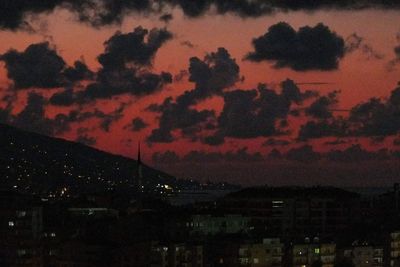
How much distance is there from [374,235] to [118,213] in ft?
54.5

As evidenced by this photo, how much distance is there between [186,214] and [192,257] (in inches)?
469

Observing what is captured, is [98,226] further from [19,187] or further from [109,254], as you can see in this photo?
[19,187]

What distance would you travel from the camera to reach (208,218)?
51.2 m

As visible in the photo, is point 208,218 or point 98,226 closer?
point 98,226

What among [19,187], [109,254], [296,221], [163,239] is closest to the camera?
[109,254]

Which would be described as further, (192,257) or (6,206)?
(6,206)

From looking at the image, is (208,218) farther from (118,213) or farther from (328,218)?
(328,218)

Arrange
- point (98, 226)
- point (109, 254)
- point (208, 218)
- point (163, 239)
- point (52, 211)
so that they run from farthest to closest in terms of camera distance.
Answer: point (52, 211)
point (208, 218)
point (98, 226)
point (163, 239)
point (109, 254)

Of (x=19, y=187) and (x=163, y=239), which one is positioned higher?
(x=19, y=187)

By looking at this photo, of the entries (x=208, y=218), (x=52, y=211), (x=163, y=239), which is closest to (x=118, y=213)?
(x=52, y=211)

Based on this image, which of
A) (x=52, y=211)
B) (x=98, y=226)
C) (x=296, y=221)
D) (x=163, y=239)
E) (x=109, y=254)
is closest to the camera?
(x=109, y=254)

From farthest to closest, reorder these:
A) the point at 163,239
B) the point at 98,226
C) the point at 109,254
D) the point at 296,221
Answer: the point at 296,221
the point at 98,226
the point at 163,239
the point at 109,254

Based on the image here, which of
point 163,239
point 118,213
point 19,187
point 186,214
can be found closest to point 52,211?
point 118,213

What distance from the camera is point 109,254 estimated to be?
1519 inches
